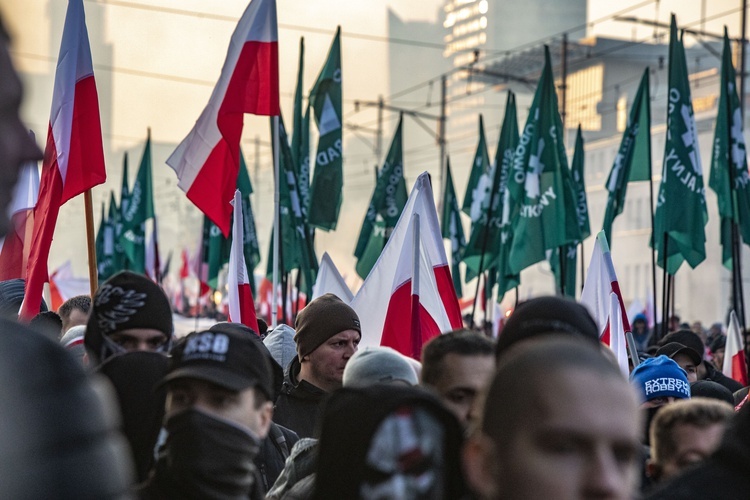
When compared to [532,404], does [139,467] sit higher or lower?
lower

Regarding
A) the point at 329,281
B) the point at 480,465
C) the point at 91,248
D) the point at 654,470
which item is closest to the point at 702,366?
the point at 329,281

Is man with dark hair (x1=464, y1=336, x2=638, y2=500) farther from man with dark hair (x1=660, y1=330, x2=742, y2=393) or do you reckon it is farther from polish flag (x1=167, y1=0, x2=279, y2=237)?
man with dark hair (x1=660, y1=330, x2=742, y2=393)

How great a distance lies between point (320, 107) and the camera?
1531 centimetres

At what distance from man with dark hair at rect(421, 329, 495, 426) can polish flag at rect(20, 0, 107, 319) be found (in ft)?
13.8

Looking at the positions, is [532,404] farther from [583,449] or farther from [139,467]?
[139,467]

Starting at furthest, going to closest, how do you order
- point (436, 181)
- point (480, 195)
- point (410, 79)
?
point (436, 181) → point (410, 79) → point (480, 195)

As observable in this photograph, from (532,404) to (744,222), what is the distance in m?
13.5

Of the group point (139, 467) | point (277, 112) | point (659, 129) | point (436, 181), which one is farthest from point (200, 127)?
point (436, 181)

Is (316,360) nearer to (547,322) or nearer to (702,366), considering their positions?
(547,322)

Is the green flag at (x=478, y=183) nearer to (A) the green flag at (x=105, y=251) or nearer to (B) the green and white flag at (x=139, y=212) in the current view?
(B) the green and white flag at (x=139, y=212)

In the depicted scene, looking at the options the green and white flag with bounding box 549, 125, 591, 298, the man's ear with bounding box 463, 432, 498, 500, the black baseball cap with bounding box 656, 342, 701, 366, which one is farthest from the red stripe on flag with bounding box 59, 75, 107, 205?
the green and white flag with bounding box 549, 125, 591, 298

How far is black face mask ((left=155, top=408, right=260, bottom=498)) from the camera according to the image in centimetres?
293

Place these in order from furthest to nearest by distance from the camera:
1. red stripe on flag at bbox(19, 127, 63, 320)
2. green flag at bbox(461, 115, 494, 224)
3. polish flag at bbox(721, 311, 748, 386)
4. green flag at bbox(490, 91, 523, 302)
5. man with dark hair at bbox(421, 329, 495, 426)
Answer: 1. green flag at bbox(461, 115, 494, 224)
2. green flag at bbox(490, 91, 523, 302)
3. polish flag at bbox(721, 311, 748, 386)
4. red stripe on flag at bbox(19, 127, 63, 320)
5. man with dark hair at bbox(421, 329, 495, 426)

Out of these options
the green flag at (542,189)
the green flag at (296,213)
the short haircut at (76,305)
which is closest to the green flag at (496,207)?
the green flag at (542,189)
